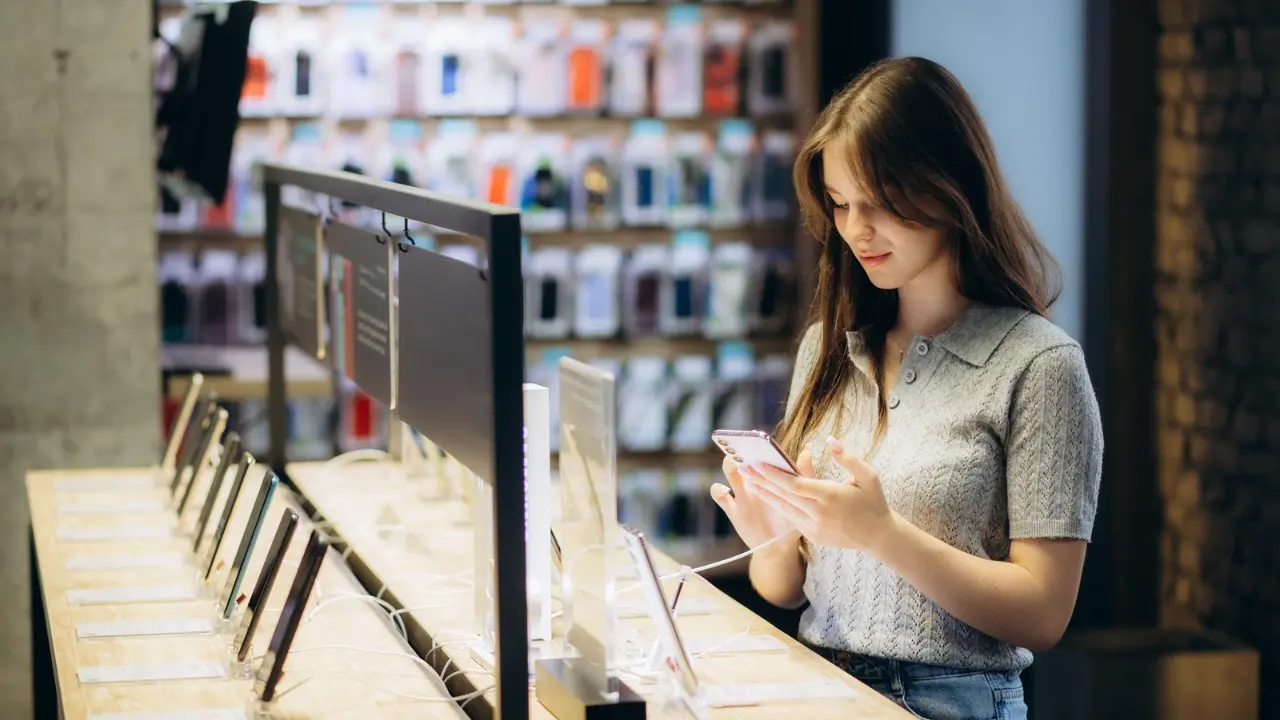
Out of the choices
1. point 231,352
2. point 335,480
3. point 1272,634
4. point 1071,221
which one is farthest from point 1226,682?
point 231,352

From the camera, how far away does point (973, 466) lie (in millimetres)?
2182

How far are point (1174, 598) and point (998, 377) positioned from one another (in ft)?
10.3

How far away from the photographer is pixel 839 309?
8.03 ft

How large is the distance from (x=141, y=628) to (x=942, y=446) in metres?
1.27

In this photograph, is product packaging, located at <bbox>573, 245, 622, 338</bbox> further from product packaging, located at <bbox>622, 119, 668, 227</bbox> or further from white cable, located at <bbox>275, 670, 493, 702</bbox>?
white cable, located at <bbox>275, 670, 493, 702</bbox>

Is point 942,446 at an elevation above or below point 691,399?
above

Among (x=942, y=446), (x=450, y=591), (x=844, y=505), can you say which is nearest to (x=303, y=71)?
(x=450, y=591)

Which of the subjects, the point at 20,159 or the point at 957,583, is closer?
the point at 957,583

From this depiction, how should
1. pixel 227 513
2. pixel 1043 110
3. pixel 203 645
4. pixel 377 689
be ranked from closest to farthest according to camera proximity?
pixel 377 689
pixel 203 645
pixel 227 513
pixel 1043 110

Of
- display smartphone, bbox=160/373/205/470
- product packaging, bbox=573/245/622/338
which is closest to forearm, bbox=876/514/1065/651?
display smartphone, bbox=160/373/205/470

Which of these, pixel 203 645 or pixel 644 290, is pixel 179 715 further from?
pixel 644 290

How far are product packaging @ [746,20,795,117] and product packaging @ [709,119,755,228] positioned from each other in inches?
4.2

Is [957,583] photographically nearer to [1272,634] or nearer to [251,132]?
[1272,634]

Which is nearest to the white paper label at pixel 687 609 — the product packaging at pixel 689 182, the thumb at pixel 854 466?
the thumb at pixel 854 466
